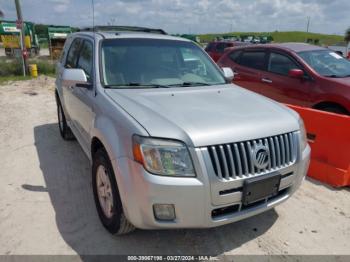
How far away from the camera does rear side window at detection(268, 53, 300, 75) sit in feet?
20.5

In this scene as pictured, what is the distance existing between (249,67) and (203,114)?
15.5 ft

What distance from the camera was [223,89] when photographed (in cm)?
364

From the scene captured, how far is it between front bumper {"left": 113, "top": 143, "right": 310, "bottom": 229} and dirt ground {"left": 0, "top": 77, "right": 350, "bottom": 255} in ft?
1.73

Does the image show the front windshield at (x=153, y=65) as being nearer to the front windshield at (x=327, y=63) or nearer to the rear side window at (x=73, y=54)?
the rear side window at (x=73, y=54)

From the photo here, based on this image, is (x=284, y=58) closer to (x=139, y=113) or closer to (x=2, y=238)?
(x=139, y=113)

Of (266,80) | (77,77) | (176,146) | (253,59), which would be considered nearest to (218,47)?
(253,59)

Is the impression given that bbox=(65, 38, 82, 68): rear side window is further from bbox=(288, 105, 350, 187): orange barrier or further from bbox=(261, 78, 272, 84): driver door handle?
bbox=(261, 78, 272, 84): driver door handle

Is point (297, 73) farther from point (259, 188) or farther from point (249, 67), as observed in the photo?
point (259, 188)

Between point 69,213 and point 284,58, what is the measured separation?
5.06 meters

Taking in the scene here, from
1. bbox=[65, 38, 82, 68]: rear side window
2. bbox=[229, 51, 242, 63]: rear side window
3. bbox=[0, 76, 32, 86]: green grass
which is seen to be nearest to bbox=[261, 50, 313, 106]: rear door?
bbox=[229, 51, 242, 63]: rear side window

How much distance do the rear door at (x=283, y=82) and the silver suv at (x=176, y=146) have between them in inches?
110

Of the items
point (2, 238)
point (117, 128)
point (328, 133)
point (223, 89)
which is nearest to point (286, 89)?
point (328, 133)

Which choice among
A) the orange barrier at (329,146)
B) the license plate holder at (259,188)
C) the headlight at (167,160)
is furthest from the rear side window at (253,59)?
the headlight at (167,160)

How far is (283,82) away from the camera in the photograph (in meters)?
6.26
